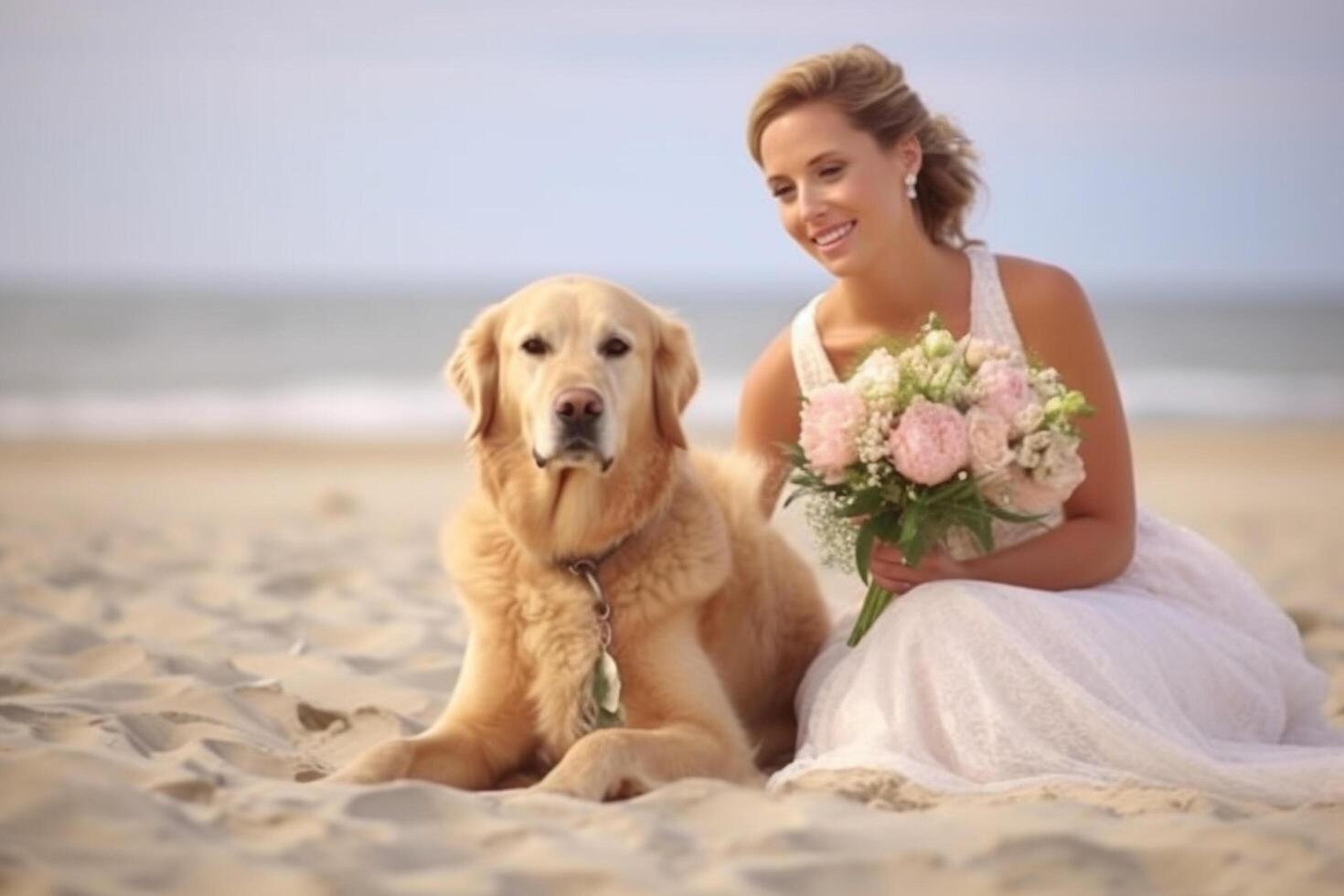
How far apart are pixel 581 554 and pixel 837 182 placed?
3.80 feet

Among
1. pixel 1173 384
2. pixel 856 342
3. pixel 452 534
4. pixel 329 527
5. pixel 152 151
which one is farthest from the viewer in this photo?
pixel 152 151

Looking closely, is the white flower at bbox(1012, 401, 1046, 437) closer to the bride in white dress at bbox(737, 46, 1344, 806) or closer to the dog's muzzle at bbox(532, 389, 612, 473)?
the bride in white dress at bbox(737, 46, 1344, 806)

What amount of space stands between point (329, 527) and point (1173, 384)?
1748 centimetres

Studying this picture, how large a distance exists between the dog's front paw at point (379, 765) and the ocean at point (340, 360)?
4.54 feet

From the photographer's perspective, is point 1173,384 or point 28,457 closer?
point 28,457

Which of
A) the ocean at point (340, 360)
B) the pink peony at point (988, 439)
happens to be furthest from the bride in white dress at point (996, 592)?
the ocean at point (340, 360)

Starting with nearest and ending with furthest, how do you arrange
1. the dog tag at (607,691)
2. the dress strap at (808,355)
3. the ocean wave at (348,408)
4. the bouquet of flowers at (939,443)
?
1. the bouquet of flowers at (939,443)
2. the dog tag at (607,691)
3. the dress strap at (808,355)
4. the ocean wave at (348,408)

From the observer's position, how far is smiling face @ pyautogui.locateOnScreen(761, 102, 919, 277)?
4.06 metres

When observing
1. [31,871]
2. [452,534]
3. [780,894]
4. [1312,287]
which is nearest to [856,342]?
[452,534]

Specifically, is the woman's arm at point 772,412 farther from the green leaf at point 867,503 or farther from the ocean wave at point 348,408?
the ocean wave at point 348,408

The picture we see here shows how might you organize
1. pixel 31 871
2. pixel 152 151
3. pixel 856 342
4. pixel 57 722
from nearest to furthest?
pixel 31 871 → pixel 57 722 → pixel 856 342 → pixel 152 151

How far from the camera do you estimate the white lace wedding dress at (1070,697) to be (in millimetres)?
3396

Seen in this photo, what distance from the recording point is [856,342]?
4305 millimetres

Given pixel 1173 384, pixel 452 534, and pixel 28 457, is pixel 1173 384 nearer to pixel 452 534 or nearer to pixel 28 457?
pixel 28 457
